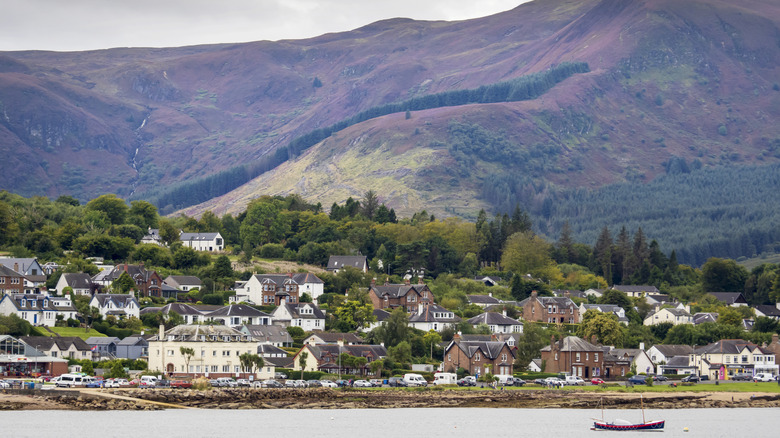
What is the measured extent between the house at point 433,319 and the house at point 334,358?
24510 mm

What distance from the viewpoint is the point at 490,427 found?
87.3 m

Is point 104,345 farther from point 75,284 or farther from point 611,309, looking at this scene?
point 611,309

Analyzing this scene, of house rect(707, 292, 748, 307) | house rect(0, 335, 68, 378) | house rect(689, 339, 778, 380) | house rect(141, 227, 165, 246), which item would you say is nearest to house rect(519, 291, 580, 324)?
house rect(689, 339, 778, 380)

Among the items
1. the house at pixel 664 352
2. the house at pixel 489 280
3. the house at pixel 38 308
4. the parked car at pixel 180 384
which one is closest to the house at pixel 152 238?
the house at pixel 489 280

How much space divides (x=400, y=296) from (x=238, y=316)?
29.1 metres

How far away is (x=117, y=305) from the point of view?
13438cm

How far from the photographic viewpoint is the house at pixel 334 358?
116812mm

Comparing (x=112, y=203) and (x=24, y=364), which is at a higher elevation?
(x=112, y=203)

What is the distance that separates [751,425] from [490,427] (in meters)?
21.3

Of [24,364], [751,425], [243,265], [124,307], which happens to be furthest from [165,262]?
[751,425]

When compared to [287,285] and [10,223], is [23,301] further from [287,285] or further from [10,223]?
[10,223]

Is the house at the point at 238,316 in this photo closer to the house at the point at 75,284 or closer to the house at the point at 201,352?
the house at the point at 75,284

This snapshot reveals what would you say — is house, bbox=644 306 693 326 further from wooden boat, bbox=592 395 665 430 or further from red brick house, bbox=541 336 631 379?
wooden boat, bbox=592 395 665 430

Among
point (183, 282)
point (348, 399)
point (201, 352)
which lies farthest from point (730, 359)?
point (183, 282)
